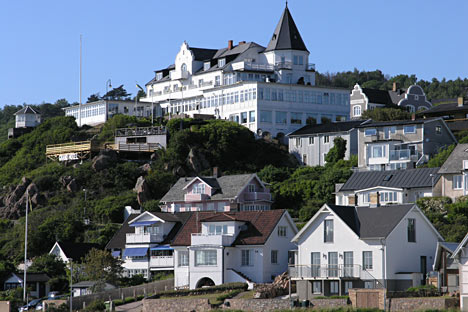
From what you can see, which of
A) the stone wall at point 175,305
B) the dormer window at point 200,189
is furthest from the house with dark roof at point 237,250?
the dormer window at point 200,189

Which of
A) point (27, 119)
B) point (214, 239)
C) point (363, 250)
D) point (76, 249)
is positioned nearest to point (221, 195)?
point (76, 249)

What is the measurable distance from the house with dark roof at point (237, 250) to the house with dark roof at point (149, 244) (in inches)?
217

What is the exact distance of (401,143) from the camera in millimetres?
86312

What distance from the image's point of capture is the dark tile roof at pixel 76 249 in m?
77.3

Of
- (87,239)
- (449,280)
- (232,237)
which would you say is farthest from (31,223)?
(449,280)

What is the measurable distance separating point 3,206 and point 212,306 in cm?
4936

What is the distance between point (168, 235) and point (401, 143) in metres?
24.8

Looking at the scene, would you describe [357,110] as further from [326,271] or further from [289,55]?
[326,271]

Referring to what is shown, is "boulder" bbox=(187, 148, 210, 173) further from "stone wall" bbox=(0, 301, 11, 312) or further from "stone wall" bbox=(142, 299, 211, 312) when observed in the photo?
"stone wall" bbox=(142, 299, 211, 312)

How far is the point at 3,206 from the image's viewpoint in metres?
98.5

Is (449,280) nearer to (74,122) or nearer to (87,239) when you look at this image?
(87,239)

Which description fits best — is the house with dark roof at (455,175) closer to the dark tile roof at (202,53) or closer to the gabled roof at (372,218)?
the gabled roof at (372,218)

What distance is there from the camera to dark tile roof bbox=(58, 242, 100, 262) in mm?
77312

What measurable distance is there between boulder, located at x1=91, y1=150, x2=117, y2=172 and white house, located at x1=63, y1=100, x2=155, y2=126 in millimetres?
18618
